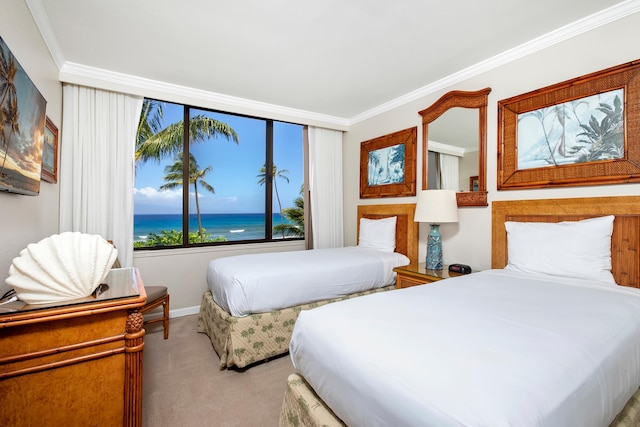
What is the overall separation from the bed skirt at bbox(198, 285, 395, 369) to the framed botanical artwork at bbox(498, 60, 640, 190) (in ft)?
7.17

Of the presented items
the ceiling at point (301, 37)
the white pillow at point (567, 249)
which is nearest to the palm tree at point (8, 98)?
the ceiling at point (301, 37)

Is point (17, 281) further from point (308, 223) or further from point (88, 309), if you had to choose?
point (308, 223)

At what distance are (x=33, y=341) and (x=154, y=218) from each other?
9.60 meters

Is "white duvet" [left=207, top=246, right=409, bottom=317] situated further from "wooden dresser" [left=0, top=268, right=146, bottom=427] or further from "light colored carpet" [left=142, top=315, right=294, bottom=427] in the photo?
"wooden dresser" [left=0, top=268, right=146, bottom=427]

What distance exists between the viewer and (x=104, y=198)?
9.70 ft

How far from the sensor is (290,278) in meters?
2.43

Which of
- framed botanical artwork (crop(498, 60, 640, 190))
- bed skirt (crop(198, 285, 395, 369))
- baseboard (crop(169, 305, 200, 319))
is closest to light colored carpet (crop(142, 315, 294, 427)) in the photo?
bed skirt (crop(198, 285, 395, 369))

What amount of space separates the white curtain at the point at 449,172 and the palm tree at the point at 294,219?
11.0ft

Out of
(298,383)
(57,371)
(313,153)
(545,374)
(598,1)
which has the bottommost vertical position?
(298,383)

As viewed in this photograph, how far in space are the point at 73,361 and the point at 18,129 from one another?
3.98 feet

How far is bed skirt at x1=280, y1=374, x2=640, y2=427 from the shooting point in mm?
1134

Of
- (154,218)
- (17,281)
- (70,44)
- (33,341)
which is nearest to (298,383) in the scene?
(33,341)

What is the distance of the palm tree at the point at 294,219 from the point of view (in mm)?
6008

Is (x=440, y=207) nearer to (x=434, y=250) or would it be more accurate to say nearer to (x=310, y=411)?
(x=434, y=250)
